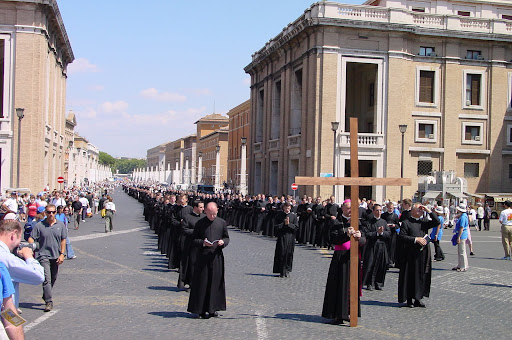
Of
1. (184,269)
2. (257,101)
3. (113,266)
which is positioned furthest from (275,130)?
(184,269)

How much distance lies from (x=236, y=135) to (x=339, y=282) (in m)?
71.7

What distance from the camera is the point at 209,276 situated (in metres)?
9.88

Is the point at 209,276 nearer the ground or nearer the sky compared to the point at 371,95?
nearer the ground

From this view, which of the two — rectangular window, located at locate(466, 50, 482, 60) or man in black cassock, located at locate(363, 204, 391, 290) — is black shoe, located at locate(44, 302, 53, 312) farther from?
rectangular window, located at locate(466, 50, 482, 60)

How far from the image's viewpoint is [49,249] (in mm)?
10773

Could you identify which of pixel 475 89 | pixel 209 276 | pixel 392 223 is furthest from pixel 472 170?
pixel 209 276

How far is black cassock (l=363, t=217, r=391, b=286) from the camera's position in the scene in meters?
12.9

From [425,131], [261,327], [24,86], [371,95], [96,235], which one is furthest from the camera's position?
[371,95]

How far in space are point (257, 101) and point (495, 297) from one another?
43594 millimetres

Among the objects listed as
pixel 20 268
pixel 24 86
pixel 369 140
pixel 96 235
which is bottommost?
pixel 96 235

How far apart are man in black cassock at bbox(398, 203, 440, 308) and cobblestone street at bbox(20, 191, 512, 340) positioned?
287 millimetres

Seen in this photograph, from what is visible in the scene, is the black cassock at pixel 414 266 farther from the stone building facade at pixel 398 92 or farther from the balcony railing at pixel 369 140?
the balcony railing at pixel 369 140

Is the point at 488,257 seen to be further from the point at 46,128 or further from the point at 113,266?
the point at 46,128

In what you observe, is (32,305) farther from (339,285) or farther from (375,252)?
(375,252)
